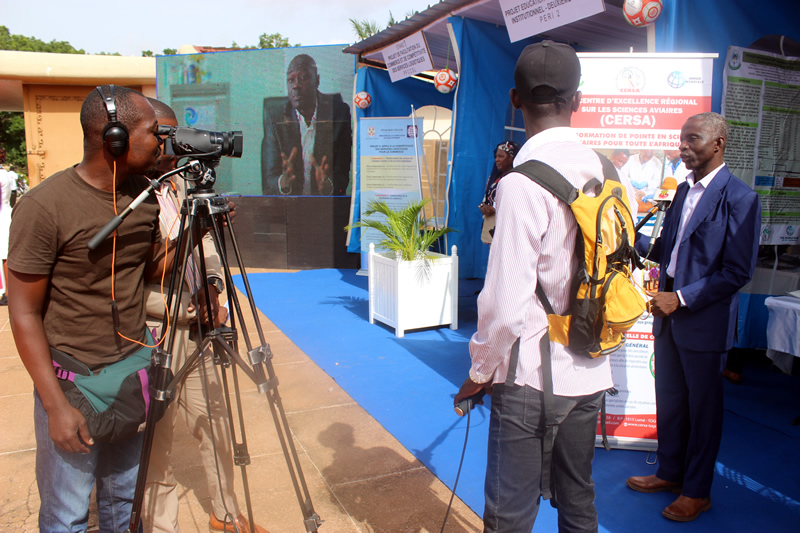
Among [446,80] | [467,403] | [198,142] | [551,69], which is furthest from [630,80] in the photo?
[446,80]

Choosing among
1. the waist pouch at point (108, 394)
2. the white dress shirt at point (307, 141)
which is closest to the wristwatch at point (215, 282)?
the waist pouch at point (108, 394)

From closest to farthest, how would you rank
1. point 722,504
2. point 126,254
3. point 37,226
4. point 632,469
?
1. point 37,226
2. point 126,254
3. point 722,504
4. point 632,469

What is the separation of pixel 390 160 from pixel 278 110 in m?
2.90

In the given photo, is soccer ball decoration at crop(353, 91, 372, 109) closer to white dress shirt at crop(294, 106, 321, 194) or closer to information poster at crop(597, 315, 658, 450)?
white dress shirt at crop(294, 106, 321, 194)

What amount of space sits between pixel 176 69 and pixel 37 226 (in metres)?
10.3

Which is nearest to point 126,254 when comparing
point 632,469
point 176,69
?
point 632,469

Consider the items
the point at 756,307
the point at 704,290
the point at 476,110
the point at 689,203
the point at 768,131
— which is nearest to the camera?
the point at 704,290

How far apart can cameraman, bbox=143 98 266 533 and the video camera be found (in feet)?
1.23

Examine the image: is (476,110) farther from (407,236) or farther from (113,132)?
(113,132)

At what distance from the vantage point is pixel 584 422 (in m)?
1.66

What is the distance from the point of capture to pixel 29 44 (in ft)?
125

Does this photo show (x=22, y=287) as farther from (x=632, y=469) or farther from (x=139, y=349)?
(x=632, y=469)

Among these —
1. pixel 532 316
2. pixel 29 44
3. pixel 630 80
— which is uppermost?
pixel 29 44

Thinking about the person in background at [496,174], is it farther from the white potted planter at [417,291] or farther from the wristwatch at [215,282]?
the wristwatch at [215,282]
